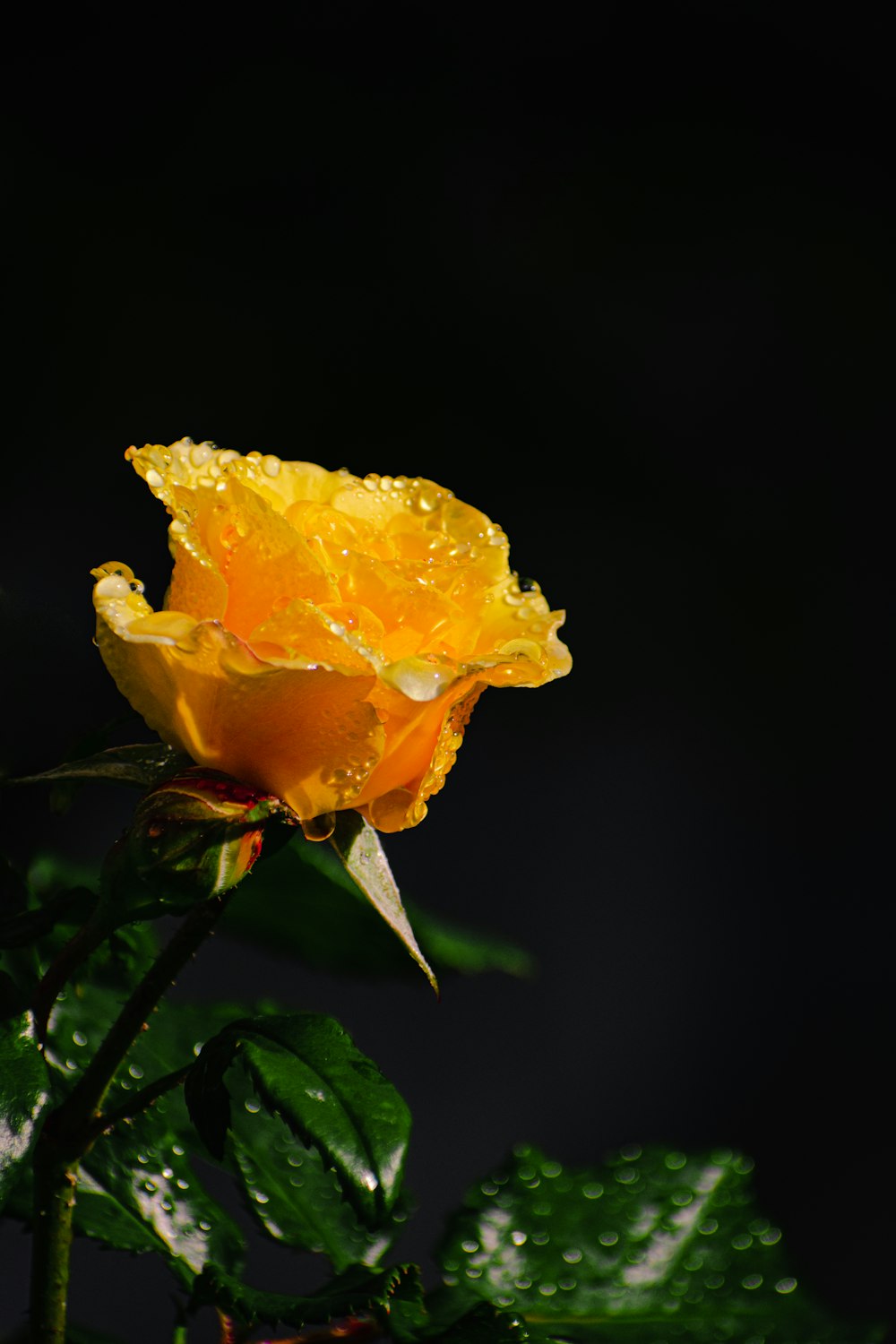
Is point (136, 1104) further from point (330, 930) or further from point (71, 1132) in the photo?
point (330, 930)

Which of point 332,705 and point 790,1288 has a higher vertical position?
point 332,705

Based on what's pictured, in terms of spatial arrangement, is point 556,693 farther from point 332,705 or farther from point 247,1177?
point 332,705

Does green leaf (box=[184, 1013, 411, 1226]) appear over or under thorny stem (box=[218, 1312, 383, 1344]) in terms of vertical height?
over

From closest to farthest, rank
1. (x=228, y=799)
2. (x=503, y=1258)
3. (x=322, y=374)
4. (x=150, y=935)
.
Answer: (x=228, y=799)
(x=150, y=935)
(x=503, y=1258)
(x=322, y=374)

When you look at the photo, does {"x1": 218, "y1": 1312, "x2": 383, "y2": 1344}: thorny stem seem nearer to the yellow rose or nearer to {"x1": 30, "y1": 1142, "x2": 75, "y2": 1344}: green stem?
{"x1": 30, "y1": 1142, "x2": 75, "y2": 1344}: green stem

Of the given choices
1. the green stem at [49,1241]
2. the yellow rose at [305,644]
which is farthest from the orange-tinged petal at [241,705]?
the green stem at [49,1241]

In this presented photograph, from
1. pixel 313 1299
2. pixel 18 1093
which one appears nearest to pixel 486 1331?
pixel 313 1299

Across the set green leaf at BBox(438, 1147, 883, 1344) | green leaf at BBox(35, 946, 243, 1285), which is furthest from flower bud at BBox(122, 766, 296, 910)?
green leaf at BBox(438, 1147, 883, 1344)

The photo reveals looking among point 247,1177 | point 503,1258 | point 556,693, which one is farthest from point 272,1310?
point 556,693
